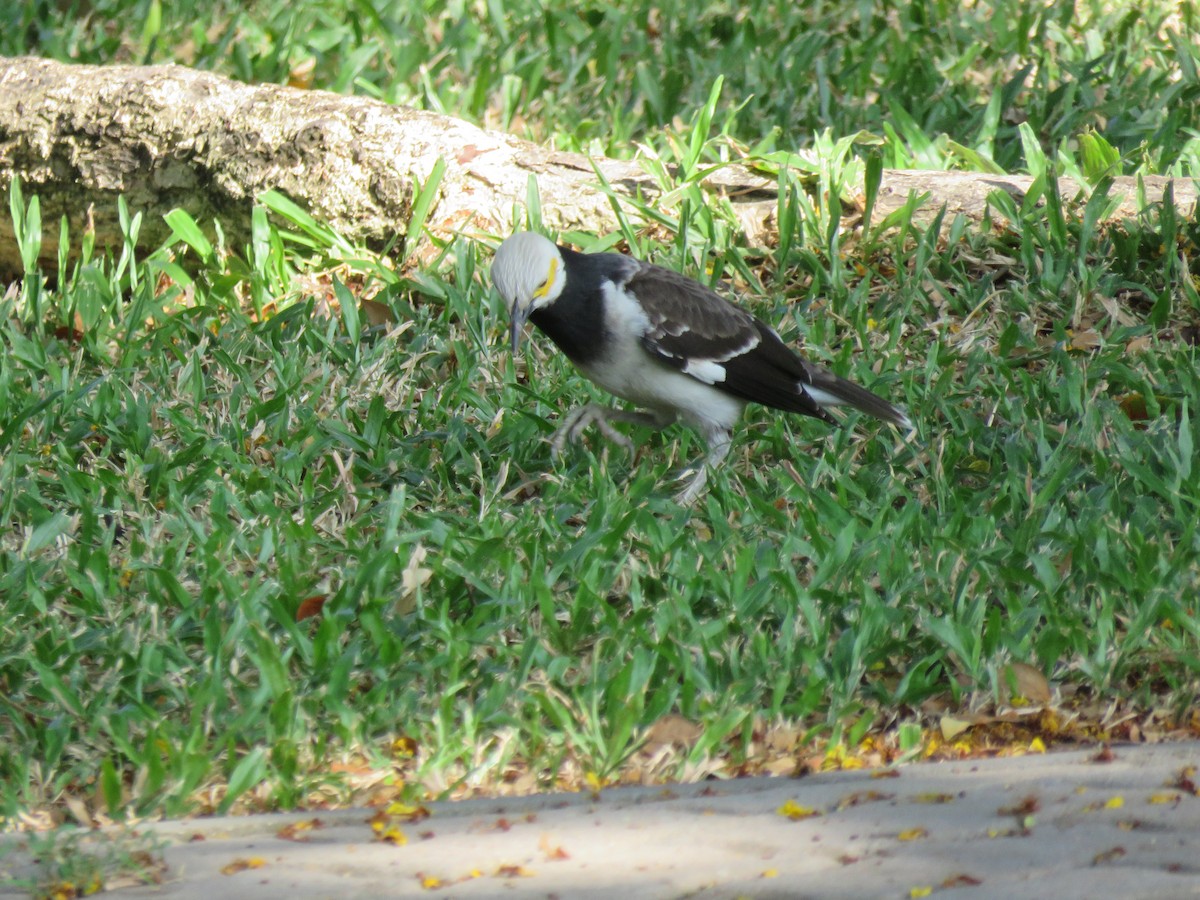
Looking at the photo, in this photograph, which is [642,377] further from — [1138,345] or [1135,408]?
[1138,345]

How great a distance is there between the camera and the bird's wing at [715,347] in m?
4.89

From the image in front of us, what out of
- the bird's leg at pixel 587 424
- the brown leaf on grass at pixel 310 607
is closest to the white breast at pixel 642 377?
the bird's leg at pixel 587 424

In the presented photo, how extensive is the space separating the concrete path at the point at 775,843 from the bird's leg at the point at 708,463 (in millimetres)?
1731

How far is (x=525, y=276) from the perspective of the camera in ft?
15.4

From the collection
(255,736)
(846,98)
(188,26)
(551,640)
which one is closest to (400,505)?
(551,640)

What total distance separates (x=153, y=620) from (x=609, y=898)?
1.79 m

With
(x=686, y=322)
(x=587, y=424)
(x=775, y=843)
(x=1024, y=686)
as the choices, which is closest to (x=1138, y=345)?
(x=686, y=322)

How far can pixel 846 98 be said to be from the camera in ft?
26.5

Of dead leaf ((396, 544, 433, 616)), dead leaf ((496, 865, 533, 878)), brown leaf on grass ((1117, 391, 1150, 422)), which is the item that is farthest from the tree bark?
dead leaf ((496, 865, 533, 878))

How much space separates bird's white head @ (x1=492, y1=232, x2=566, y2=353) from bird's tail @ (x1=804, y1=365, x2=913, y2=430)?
961 millimetres

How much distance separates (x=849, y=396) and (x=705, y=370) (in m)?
0.52

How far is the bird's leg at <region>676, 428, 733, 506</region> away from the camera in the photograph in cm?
482

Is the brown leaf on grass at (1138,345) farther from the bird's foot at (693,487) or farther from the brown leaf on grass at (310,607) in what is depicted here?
the brown leaf on grass at (310,607)

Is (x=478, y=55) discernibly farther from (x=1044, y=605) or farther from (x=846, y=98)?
(x=1044, y=605)
